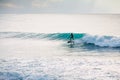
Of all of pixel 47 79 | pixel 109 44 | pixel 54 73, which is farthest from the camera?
pixel 109 44

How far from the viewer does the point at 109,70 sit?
10.4m

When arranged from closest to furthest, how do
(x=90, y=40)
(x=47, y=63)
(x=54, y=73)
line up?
(x=54, y=73) < (x=47, y=63) < (x=90, y=40)

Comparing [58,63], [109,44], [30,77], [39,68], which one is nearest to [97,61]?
[58,63]

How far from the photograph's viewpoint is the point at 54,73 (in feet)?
32.5

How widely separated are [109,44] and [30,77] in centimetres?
1221

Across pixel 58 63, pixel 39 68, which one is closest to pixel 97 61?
pixel 58 63

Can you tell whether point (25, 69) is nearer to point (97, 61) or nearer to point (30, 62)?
point (30, 62)

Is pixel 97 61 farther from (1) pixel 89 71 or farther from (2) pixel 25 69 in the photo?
(2) pixel 25 69

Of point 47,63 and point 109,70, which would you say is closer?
point 109,70

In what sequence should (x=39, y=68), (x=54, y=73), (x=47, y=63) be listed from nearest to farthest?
(x=54, y=73) < (x=39, y=68) < (x=47, y=63)

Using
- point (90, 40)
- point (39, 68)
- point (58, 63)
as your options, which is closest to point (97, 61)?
point (58, 63)

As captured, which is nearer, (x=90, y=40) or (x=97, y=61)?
(x=97, y=61)

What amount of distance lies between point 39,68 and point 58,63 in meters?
1.31

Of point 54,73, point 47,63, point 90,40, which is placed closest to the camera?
point 54,73
